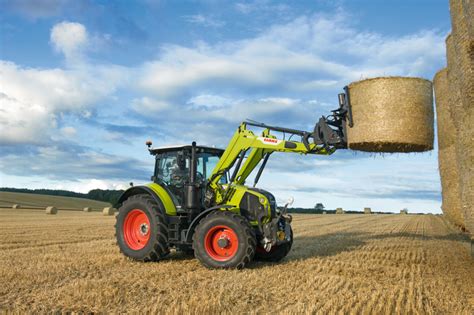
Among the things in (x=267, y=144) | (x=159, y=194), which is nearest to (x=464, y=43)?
(x=267, y=144)

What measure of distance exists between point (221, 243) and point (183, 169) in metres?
1.67

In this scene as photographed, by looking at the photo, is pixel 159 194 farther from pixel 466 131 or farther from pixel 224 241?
pixel 466 131

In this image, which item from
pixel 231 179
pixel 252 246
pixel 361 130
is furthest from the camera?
pixel 231 179

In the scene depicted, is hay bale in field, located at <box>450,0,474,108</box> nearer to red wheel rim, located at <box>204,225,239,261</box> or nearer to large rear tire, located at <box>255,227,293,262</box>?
large rear tire, located at <box>255,227,293,262</box>

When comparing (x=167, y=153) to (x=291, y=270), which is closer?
(x=291, y=270)

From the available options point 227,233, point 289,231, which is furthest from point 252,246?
point 289,231

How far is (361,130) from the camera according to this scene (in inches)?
314

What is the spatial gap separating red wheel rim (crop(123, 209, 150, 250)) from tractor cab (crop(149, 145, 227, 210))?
700 millimetres

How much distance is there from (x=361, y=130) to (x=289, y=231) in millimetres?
2354

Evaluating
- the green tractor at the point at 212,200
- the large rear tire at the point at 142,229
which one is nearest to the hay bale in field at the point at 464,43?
the green tractor at the point at 212,200

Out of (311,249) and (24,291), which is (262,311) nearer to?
(24,291)

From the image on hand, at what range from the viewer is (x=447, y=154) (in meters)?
14.5

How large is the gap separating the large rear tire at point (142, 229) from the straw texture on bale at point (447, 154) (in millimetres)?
8695

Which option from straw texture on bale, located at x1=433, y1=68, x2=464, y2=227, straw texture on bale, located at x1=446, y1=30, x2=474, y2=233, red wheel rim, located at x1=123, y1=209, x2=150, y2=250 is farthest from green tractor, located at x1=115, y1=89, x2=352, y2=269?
straw texture on bale, located at x1=433, y1=68, x2=464, y2=227
